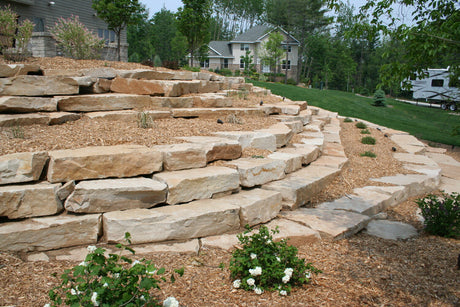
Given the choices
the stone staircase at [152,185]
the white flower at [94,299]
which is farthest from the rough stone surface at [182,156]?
the white flower at [94,299]

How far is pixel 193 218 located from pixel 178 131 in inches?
77.0

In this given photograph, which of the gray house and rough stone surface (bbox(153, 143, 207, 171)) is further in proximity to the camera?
the gray house

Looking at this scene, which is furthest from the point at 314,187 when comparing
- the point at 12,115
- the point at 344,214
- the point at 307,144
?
the point at 12,115

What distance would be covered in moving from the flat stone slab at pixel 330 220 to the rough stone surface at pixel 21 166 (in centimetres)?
248

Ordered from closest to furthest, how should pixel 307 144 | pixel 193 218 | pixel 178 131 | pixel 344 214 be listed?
pixel 193 218, pixel 344 214, pixel 178 131, pixel 307 144

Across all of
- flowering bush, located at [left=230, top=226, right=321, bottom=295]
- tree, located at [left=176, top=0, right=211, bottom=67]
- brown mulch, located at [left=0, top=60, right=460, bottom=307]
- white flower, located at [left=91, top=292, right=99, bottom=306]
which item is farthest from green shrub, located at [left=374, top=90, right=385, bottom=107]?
white flower, located at [left=91, top=292, right=99, bottom=306]

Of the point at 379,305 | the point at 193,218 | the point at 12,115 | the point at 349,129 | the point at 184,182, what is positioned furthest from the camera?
the point at 349,129

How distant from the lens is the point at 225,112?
634cm

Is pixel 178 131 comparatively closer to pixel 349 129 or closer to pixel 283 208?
pixel 283 208

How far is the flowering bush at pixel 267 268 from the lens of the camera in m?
2.44

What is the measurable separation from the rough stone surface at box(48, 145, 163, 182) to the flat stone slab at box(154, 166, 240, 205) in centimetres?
20

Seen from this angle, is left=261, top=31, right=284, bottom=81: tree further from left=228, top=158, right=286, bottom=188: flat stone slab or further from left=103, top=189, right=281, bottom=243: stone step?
left=103, top=189, right=281, bottom=243: stone step

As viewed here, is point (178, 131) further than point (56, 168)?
Yes

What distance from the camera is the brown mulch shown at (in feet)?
7.79
